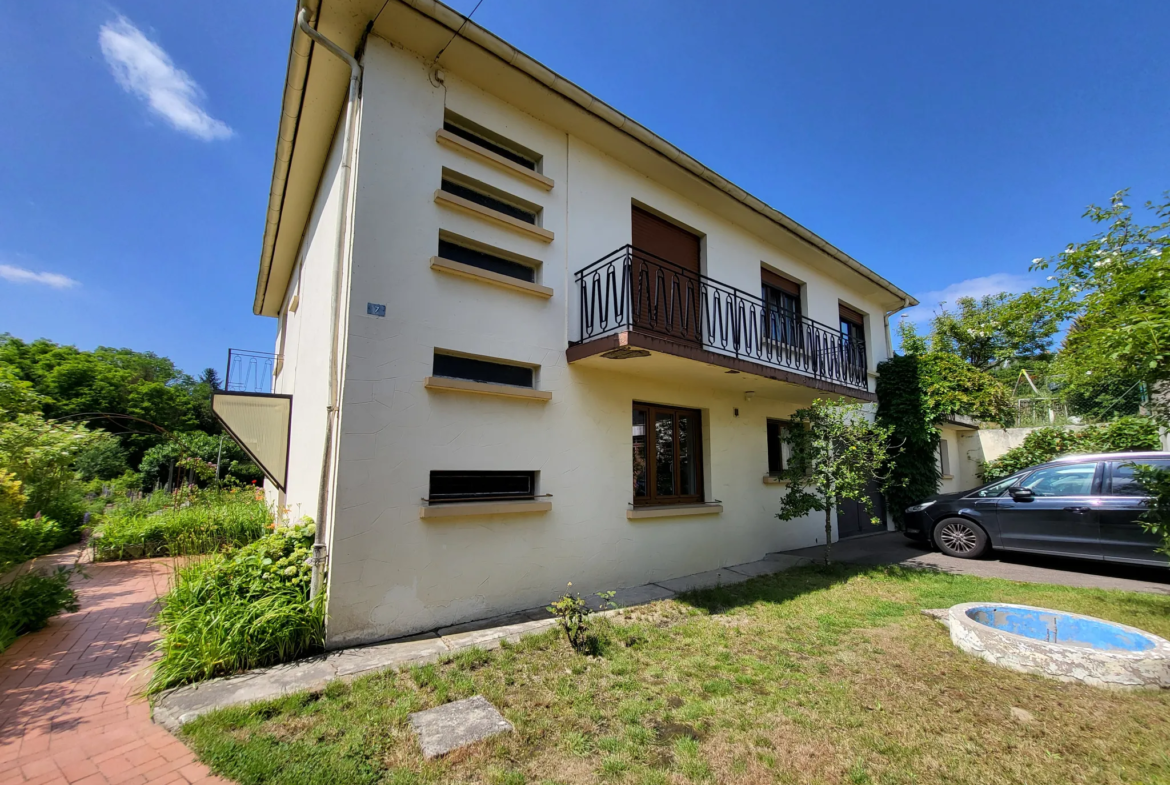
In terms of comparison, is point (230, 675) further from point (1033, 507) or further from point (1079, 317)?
point (1033, 507)

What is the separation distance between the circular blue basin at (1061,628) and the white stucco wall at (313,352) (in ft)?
21.2

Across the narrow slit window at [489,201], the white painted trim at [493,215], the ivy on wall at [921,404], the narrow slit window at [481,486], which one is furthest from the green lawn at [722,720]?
the ivy on wall at [921,404]

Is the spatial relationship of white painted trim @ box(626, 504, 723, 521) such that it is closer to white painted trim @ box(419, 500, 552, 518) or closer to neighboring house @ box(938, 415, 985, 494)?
white painted trim @ box(419, 500, 552, 518)

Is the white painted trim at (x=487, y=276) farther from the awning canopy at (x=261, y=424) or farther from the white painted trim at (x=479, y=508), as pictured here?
the awning canopy at (x=261, y=424)

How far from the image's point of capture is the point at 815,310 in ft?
32.3

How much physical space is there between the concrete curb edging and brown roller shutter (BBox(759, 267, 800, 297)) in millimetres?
6339

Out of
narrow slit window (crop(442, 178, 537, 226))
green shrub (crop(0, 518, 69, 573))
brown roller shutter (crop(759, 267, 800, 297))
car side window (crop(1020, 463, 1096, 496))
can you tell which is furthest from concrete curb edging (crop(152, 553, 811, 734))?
brown roller shutter (crop(759, 267, 800, 297))

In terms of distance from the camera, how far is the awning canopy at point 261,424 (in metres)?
6.05

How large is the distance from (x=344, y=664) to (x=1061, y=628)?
6.00 m

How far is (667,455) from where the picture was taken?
696 cm

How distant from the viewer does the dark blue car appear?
6273 mm

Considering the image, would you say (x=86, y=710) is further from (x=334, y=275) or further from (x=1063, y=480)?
(x=1063, y=480)

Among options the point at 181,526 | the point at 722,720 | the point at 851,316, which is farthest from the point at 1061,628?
the point at 181,526

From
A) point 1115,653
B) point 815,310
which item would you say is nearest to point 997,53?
point 815,310
